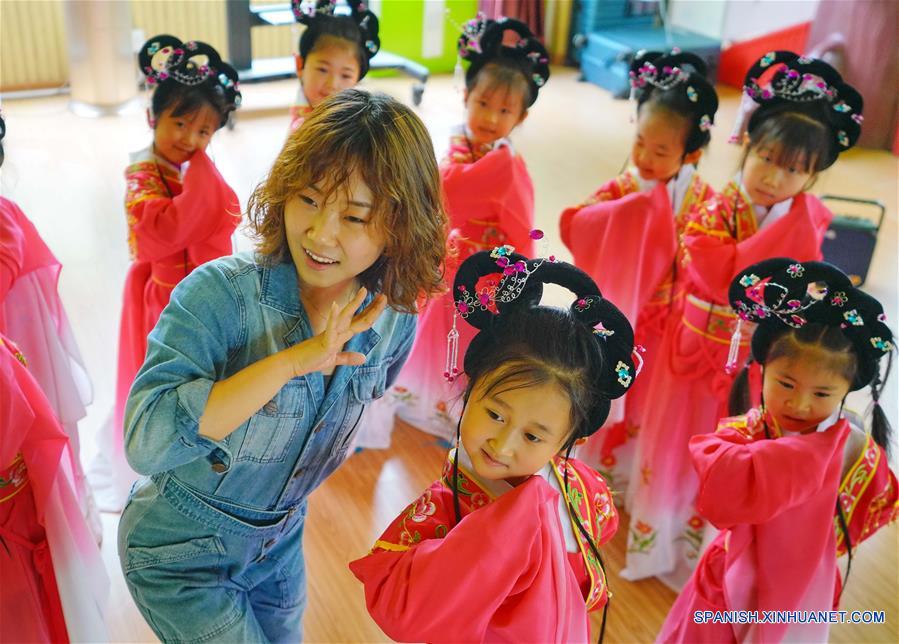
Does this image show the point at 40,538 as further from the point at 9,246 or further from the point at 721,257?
the point at 721,257

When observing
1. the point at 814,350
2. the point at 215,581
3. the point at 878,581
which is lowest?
the point at 878,581

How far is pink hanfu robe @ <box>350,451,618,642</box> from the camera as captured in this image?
1.15m

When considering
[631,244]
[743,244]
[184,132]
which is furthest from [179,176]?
[743,244]

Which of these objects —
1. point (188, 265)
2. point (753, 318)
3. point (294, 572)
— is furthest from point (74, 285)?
point (753, 318)

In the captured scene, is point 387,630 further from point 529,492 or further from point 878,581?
point 878,581

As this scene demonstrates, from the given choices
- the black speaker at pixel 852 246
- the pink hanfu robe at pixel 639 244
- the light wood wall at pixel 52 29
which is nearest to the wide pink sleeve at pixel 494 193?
the pink hanfu robe at pixel 639 244

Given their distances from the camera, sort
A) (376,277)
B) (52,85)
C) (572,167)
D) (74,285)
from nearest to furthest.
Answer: (376,277) → (74,285) → (572,167) → (52,85)

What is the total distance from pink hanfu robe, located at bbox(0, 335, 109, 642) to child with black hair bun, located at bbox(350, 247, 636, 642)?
0.69 m

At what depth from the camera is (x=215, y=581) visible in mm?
1348

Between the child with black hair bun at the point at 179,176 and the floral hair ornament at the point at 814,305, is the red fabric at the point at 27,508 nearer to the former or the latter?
the child with black hair bun at the point at 179,176

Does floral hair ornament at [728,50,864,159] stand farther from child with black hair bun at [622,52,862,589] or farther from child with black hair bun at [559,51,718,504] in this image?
child with black hair bun at [559,51,718,504]

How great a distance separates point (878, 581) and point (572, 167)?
3.14 meters

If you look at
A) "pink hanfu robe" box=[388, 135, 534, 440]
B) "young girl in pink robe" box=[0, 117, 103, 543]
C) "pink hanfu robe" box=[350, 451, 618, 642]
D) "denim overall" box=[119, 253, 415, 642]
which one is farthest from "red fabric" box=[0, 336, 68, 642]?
"pink hanfu robe" box=[388, 135, 534, 440]

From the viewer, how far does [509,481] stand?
1.29 metres
